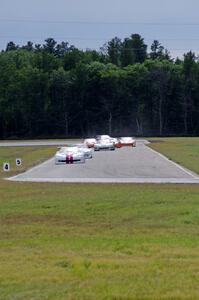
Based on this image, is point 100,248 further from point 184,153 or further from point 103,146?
point 103,146

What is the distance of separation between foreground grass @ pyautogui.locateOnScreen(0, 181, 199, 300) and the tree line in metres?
123

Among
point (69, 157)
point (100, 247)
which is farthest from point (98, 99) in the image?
point (100, 247)

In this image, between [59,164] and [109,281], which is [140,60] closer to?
[59,164]

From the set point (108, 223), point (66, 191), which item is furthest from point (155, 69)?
point (108, 223)

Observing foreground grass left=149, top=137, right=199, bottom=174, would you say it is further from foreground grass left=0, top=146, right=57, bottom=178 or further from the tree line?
the tree line

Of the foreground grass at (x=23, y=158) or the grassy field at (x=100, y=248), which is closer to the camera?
the grassy field at (x=100, y=248)

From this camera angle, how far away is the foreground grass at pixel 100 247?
805cm

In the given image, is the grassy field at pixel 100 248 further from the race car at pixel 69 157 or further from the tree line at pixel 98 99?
the tree line at pixel 98 99

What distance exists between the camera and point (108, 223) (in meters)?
15.2

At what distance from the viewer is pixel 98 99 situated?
481 ft

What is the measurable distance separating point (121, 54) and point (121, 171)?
143m

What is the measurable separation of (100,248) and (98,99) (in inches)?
5355

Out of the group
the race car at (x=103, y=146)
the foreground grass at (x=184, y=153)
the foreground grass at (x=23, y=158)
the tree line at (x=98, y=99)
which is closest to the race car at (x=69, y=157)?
the foreground grass at (x=23, y=158)

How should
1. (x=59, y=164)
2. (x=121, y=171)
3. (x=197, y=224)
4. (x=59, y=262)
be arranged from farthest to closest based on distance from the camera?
(x=59, y=164) < (x=121, y=171) < (x=197, y=224) < (x=59, y=262)
